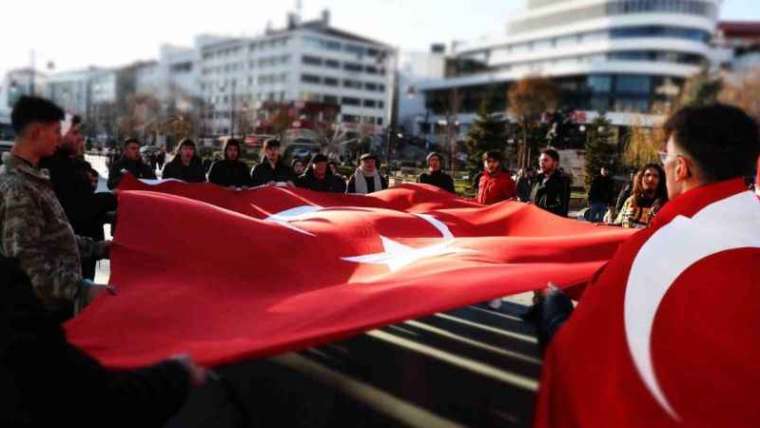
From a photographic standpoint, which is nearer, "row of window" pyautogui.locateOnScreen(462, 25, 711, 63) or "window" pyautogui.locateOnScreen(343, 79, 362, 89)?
"row of window" pyautogui.locateOnScreen(462, 25, 711, 63)

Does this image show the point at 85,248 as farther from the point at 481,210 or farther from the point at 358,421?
the point at 481,210

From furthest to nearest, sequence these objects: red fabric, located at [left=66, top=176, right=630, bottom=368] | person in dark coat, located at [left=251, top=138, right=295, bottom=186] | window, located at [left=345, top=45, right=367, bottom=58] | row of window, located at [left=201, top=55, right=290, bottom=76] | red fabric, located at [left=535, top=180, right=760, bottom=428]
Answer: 1. window, located at [left=345, top=45, right=367, bottom=58]
2. row of window, located at [left=201, top=55, right=290, bottom=76]
3. person in dark coat, located at [left=251, top=138, right=295, bottom=186]
4. red fabric, located at [left=66, top=176, right=630, bottom=368]
5. red fabric, located at [left=535, top=180, right=760, bottom=428]

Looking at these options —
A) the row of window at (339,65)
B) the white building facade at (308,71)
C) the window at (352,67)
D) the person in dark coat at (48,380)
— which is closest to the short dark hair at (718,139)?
the person in dark coat at (48,380)

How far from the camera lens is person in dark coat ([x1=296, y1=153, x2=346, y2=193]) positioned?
30.3 feet

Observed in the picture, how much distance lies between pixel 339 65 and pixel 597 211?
92333 millimetres

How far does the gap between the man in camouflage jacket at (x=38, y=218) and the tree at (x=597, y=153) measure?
62.4 ft

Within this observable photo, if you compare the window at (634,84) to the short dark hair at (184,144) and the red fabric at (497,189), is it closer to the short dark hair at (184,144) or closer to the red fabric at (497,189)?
the red fabric at (497,189)

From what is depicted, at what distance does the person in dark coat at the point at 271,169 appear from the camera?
9.52 m

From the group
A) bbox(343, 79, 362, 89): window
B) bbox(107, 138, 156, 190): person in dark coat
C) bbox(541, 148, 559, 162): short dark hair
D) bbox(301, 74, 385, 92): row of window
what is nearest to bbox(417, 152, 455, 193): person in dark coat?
bbox(541, 148, 559, 162): short dark hair

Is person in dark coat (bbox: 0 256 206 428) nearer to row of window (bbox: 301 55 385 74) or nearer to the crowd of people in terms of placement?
the crowd of people

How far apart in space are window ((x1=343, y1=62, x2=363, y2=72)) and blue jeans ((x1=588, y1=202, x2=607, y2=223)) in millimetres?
92878

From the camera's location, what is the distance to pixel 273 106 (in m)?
70.7

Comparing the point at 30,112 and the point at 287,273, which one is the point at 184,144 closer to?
the point at 287,273

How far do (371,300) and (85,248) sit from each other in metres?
1.96
